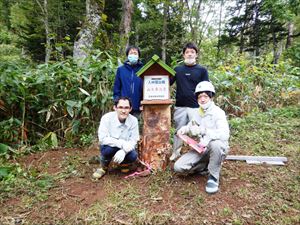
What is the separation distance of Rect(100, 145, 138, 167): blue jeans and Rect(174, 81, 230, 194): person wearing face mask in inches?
20.9

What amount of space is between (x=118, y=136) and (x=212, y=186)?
1.19 meters

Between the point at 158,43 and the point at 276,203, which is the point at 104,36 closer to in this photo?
the point at 276,203

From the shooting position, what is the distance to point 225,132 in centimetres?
270

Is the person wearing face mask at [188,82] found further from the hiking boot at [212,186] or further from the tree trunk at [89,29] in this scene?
the tree trunk at [89,29]

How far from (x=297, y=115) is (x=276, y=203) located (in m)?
4.17

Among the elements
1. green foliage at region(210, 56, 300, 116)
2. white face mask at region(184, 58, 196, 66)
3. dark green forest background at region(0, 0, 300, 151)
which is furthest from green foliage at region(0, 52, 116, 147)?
green foliage at region(210, 56, 300, 116)

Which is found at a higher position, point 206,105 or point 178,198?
point 206,105

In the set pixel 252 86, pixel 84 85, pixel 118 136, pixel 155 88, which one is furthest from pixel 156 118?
pixel 252 86

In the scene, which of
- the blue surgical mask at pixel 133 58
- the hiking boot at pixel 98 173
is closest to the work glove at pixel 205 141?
the hiking boot at pixel 98 173

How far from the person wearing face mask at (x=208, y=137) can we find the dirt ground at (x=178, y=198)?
0.16m

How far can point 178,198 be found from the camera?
2.58m

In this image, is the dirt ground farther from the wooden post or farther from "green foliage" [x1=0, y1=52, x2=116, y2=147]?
"green foliage" [x1=0, y1=52, x2=116, y2=147]

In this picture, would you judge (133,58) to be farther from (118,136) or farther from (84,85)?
(84,85)

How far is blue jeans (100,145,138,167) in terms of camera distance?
2.96 meters
